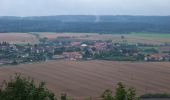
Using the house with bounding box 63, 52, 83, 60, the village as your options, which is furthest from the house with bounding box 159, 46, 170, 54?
the house with bounding box 63, 52, 83, 60

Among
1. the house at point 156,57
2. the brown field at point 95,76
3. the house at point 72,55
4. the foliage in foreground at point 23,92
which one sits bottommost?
the house at point 72,55

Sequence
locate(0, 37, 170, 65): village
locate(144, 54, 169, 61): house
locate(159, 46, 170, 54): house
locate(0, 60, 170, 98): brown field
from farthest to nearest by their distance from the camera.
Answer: locate(159, 46, 170, 54): house → locate(0, 37, 170, 65): village → locate(144, 54, 169, 61): house → locate(0, 60, 170, 98): brown field

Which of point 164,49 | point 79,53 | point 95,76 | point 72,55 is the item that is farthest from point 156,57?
point 95,76

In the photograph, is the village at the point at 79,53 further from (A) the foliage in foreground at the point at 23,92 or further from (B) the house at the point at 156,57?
(A) the foliage in foreground at the point at 23,92

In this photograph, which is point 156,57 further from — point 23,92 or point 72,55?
point 23,92

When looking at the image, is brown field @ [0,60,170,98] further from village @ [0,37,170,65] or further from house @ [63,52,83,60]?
house @ [63,52,83,60]

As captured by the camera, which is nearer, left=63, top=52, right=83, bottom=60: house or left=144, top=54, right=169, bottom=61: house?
left=144, top=54, right=169, bottom=61: house

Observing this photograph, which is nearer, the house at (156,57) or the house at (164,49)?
the house at (156,57)

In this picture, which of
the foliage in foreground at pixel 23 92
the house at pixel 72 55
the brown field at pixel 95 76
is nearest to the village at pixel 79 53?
the house at pixel 72 55
